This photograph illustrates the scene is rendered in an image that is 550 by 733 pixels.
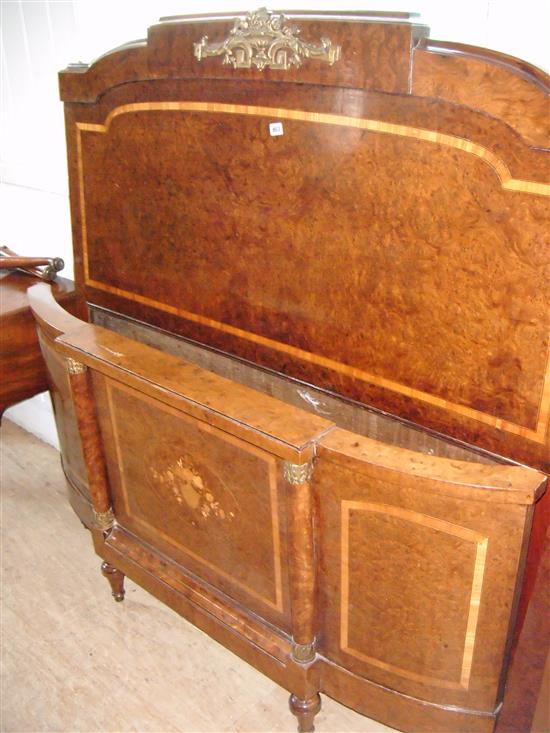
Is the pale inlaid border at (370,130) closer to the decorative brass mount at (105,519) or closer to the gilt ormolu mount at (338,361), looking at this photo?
the gilt ormolu mount at (338,361)

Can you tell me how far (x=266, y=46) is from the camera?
135cm

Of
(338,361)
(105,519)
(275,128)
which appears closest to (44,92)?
(275,128)

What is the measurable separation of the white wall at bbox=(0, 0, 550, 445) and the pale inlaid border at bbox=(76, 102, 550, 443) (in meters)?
0.33

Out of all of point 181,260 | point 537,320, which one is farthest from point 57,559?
point 537,320

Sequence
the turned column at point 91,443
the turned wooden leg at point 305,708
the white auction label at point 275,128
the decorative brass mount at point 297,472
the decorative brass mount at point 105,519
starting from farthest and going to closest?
the decorative brass mount at point 105,519 < the turned column at point 91,443 < the turned wooden leg at point 305,708 < the white auction label at point 275,128 < the decorative brass mount at point 297,472

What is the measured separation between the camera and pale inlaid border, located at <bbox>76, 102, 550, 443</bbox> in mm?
1139

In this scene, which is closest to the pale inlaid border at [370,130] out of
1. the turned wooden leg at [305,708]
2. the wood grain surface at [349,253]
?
the wood grain surface at [349,253]

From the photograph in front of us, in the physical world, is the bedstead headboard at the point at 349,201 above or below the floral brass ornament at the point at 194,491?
above

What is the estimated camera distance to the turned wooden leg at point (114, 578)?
1.98 metres

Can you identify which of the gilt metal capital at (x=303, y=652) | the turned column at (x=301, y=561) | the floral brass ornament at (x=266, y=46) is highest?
the floral brass ornament at (x=266, y=46)

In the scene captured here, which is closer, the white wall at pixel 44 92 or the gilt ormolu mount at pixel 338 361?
the gilt ormolu mount at pixel 338 361

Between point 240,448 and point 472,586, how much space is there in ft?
1.51

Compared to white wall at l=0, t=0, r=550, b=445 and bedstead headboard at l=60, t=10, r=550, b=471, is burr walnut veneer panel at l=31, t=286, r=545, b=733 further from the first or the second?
white wall at l=0, t=0, r=550, b=445

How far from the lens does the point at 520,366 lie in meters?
1.20
